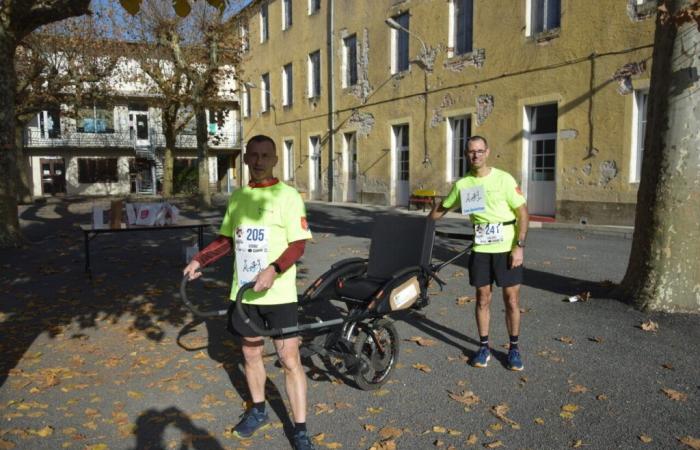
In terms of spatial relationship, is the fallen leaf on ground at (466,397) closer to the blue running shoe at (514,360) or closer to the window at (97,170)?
the blue running shoe at (514,360)

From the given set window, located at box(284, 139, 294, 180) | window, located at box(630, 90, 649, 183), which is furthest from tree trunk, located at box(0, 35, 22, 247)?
window, located at box(284, 139, 294, 180)

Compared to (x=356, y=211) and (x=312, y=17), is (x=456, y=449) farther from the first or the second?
(x=312, y=17)

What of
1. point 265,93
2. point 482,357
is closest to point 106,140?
point 265,93

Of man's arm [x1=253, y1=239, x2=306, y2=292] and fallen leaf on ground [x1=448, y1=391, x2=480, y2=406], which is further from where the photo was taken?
fallen leaf on ground [x1=448, y1=391, x2=480, y2=406]

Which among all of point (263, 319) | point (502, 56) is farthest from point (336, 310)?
point (502, 56)

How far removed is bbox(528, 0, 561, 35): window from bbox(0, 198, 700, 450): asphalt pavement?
Result: 9.25m

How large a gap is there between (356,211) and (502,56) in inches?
267

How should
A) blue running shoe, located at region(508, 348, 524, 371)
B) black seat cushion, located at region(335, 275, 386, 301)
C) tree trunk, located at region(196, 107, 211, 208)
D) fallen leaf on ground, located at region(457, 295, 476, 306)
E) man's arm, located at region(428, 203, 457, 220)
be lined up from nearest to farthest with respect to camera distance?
black seat cushion, located at region(335, 275, 386, 301), blue running shoe, located at region(508, 348, 524, 371), man's arm, located at region(428, 203, 457, 220), fallen leaf on ground, located at region(457, 295, 476, 306), tree trunk, located at region(196, 107, 211, 208)

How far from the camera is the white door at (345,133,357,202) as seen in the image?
23.4 meters

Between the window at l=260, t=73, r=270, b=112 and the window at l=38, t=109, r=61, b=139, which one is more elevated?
the window at l=260, t=73, r=270, b=112

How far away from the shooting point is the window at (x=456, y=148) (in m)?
18.0

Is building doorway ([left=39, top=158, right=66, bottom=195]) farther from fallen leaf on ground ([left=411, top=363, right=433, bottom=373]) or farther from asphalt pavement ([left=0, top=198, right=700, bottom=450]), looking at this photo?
fallen leaf on ground ([left=411, top=363, right=433, bottom=373])

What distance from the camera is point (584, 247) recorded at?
33.7 feet

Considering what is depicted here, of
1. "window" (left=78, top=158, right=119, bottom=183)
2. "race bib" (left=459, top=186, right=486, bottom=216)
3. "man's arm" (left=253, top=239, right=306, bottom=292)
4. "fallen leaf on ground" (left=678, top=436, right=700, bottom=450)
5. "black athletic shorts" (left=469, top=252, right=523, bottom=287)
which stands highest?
"window" (left=78, top=158, right=119, bottom=183)
